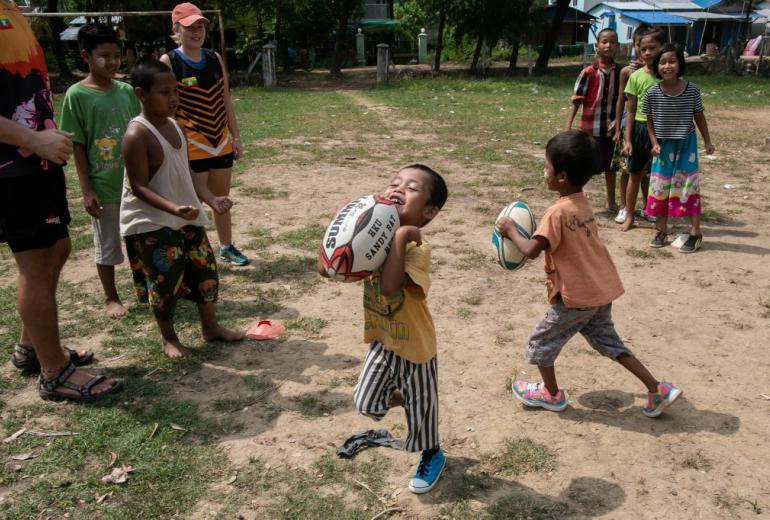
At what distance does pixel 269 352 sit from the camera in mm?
4277

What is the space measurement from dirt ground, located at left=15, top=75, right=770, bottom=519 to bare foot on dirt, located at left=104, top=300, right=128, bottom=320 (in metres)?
A: 0.79

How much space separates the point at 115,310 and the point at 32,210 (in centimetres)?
165

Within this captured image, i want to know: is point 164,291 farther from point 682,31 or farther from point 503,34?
point 682,31

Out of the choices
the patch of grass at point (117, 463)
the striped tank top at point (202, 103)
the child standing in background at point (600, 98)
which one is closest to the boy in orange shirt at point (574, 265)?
the patch of grass at point (117, 463)

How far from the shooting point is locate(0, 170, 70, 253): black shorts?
323 cm

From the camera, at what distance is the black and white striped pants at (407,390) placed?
109 inches

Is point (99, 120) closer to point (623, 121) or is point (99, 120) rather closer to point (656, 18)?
point (623, 121)

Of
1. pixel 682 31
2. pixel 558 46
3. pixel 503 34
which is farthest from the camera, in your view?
pixel 682 31

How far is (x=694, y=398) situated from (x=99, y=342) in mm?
3726

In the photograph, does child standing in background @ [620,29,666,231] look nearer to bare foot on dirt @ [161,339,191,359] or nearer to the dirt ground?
the dirt ground

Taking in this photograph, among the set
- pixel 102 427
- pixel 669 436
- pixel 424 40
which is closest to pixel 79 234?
pixel 102 427

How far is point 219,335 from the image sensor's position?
4.36 meters

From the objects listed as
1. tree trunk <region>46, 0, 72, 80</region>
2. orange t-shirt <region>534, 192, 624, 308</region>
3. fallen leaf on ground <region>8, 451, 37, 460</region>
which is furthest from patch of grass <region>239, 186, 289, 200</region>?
tree trunk <region>46, 0, 72, 80</region>

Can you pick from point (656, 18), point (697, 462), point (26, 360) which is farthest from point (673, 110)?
point (656, 18)
